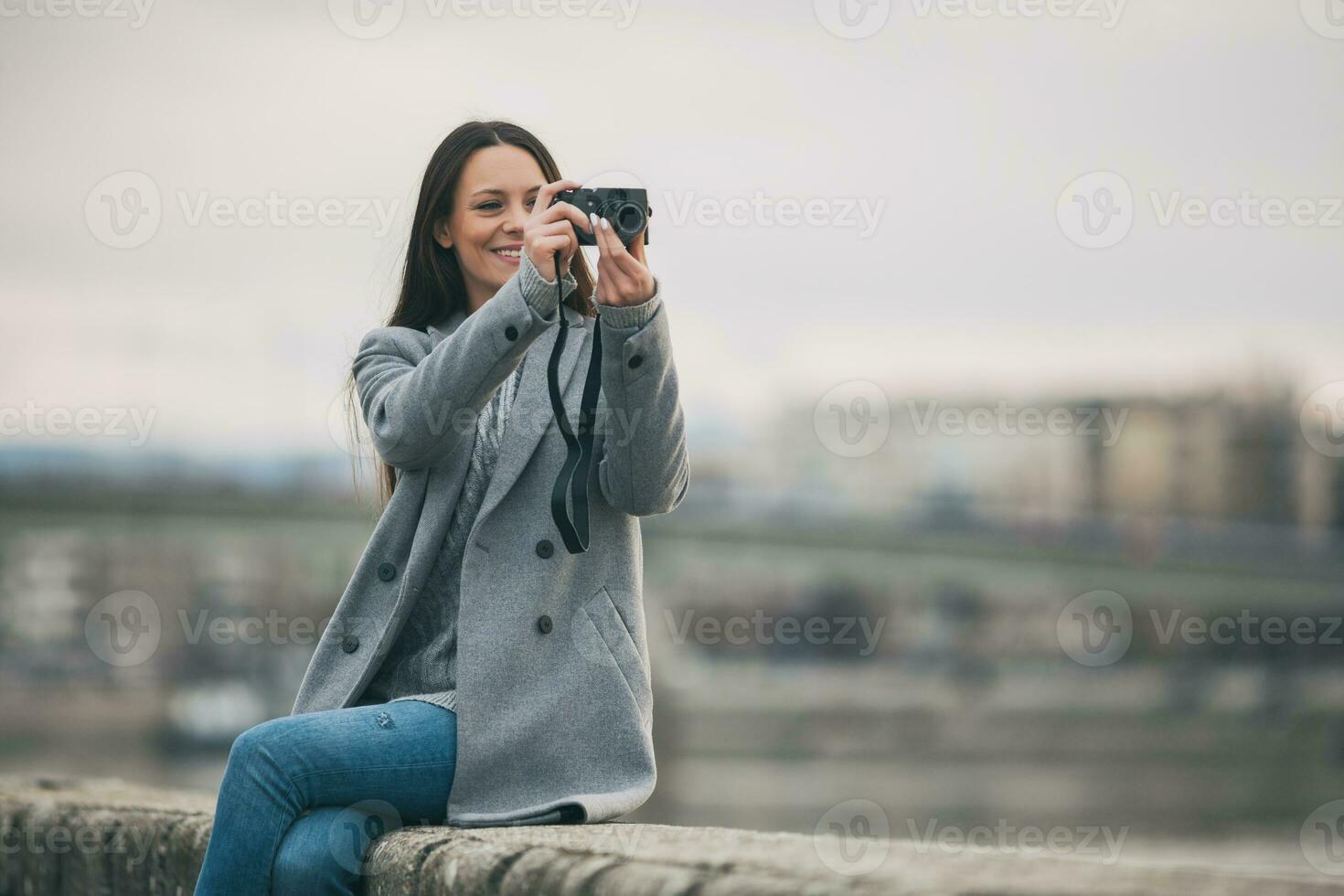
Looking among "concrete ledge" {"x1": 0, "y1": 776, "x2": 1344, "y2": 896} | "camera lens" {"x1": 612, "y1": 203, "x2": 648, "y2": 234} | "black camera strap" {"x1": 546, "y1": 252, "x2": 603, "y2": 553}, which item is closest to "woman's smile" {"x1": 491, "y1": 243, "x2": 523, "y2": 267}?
"black camera strap" {"x1": 546, "y1": 252, "x2": 603, "y2": 553}

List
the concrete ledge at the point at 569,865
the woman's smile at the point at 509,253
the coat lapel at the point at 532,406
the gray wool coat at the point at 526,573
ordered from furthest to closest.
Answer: the woman's smile at the point at 509,253
the coat lapel at the point at 532,406
the gray wool coat at the point at 526,573
the concrete ledge at the point at 569,865

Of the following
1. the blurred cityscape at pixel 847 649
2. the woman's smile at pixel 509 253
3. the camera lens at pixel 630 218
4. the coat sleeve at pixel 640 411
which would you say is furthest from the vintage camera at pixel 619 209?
the blurred cityscape at pixel 847 649

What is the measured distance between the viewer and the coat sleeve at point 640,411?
2.42 m

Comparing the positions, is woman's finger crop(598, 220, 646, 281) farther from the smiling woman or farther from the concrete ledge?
the concrete ledge

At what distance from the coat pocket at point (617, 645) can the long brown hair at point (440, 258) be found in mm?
575

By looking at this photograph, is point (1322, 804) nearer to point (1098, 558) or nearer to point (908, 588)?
point (1098, 558)

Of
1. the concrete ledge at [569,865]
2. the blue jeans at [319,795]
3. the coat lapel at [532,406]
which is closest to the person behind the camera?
the concrete ledge at [569,865]

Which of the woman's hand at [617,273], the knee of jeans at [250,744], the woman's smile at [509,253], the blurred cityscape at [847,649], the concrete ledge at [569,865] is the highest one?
the woman's smile at [509,253]

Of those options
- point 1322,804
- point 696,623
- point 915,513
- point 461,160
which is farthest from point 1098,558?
point 461,160

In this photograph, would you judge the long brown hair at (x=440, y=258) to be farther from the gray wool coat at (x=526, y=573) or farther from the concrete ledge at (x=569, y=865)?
the concrete ledge at (x=569, y=865)

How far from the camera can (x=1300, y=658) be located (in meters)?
37.9

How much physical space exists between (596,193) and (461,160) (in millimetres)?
464

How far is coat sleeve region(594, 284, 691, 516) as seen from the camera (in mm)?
2416

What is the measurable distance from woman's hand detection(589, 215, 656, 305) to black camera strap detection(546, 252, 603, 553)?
54 millimetres
